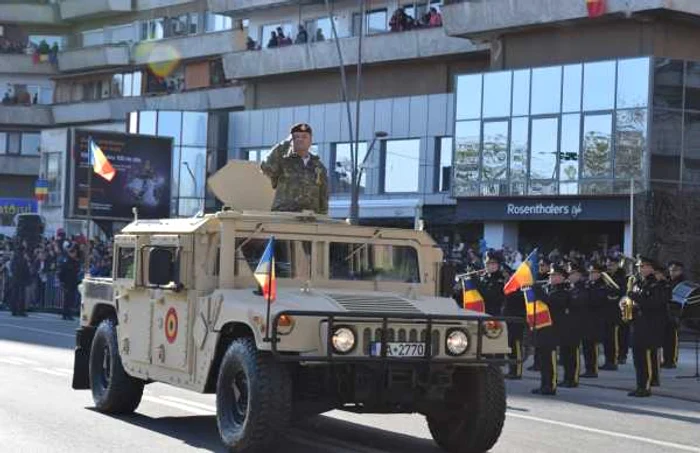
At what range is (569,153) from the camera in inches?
1660

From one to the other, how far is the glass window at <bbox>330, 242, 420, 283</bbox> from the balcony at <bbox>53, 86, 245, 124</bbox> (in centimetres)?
5457

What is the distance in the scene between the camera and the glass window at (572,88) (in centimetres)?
4178

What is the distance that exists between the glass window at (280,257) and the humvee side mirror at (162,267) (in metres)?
0.67

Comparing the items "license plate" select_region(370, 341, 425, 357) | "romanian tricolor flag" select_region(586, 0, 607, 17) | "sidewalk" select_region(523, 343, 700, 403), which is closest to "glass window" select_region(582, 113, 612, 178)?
"romanian tricolor flag" select_region(586, 0, 607, 17)

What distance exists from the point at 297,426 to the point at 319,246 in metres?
1.93

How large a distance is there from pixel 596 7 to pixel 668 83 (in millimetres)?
3544

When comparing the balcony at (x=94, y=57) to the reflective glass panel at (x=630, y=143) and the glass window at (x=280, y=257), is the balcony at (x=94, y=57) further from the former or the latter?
the glass window at (x=280, y=257)

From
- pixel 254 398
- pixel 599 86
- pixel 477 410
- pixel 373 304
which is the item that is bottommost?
pixel 477 410

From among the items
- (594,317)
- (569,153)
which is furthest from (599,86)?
(594,317)

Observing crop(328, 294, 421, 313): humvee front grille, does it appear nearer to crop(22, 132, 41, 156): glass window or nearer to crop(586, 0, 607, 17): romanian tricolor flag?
crop(586, 0, 607, 17): romanian tricolor flag

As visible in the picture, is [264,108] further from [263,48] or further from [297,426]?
[297,426]

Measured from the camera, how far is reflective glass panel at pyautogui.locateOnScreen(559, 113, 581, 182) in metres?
41.8

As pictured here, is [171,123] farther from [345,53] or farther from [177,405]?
[177,405]

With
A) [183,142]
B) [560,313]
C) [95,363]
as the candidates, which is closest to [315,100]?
[183,142]
